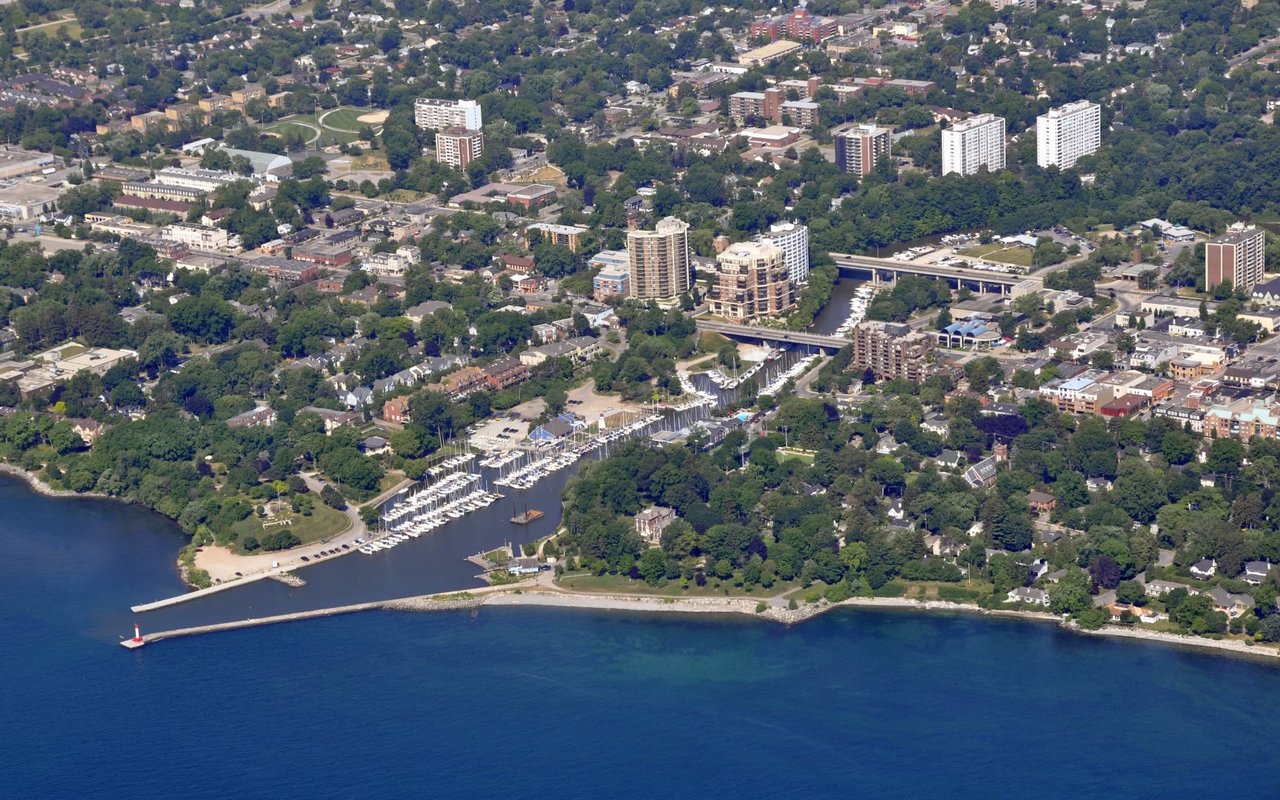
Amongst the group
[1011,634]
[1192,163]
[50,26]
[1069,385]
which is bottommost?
[1011,634]

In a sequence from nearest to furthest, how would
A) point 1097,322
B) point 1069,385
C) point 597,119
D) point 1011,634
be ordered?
point 1011,634 → point 1069,385 → point 1097,322 → point 597,119

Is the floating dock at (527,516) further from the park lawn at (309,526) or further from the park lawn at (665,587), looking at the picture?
the park lawn at (309,526)

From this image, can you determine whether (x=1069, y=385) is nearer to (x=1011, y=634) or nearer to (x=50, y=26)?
(x=1011, y=634)

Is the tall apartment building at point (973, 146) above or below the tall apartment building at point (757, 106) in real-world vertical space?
below

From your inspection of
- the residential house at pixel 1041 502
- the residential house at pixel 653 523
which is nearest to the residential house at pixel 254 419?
the residential house at pixel 653 523

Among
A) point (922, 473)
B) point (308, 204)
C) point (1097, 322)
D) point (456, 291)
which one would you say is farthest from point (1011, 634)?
point (308, 204)

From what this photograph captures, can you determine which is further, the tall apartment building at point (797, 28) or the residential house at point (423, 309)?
the tall apartment building at point (797, 28)

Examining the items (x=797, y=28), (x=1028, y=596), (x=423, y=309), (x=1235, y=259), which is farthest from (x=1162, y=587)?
(x=797, y=28)
